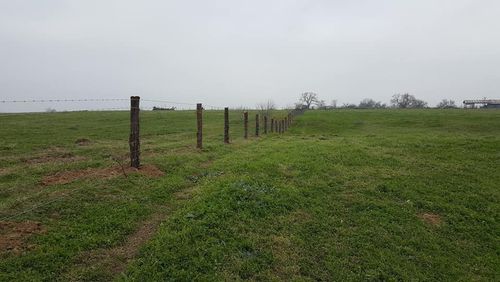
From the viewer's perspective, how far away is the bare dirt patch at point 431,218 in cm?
883

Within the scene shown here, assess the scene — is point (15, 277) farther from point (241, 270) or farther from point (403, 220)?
point (403, 220)

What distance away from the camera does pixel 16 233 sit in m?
6.20

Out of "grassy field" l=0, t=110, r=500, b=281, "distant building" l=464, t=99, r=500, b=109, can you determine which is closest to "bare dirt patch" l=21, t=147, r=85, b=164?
"grassy field" l=0, t=110, r=500, b=281

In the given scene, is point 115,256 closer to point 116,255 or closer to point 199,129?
point 116,255

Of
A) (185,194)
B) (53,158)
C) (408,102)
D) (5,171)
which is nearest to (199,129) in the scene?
(53,158)

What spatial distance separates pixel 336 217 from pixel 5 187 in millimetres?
7664

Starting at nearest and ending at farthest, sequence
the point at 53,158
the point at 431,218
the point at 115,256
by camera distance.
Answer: the point at 115,256 < the point at 431,218 < the point at 53,158

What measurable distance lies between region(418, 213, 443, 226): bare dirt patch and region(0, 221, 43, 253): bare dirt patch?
26.8 ft

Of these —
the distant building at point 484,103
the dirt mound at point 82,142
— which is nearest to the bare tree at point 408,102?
the distant building at point 484,103

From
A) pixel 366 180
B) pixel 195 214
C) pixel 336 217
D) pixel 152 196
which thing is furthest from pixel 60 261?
pixel 366 180

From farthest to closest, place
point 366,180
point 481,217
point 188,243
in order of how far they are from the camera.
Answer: point 366,180, point 481,217, point 188,243

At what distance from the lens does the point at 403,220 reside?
8.73 metres

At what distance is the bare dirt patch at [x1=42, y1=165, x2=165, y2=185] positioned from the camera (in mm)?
9402

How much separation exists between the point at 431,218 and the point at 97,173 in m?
8.58
